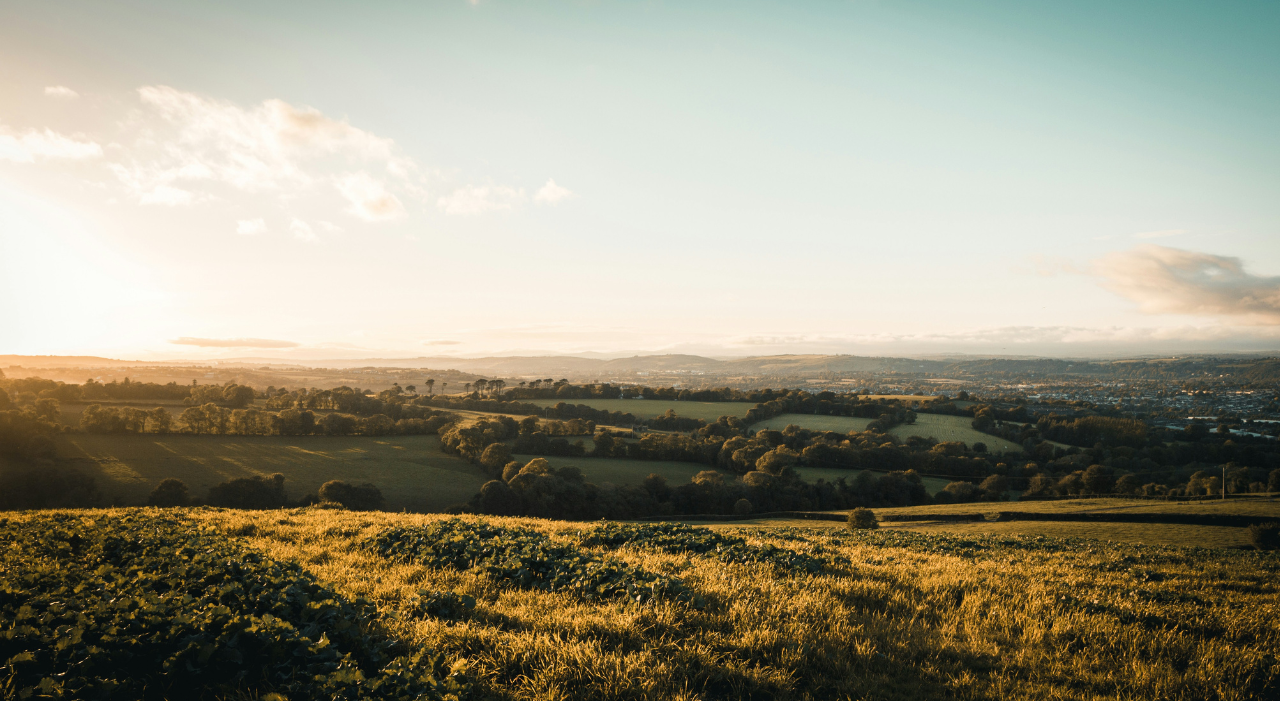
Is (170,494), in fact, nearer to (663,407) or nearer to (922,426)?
(663,407)

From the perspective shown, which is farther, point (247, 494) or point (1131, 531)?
point (247, 494)

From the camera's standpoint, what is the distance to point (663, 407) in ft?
384

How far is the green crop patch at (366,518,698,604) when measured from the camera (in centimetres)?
833

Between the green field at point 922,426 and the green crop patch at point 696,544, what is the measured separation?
88.4 metres

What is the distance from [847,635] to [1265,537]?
45.3 m

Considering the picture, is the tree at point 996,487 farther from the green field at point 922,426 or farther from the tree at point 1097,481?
the green field at point 922,426

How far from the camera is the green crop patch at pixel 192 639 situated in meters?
4.66

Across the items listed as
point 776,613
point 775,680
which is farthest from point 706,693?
point 776,613

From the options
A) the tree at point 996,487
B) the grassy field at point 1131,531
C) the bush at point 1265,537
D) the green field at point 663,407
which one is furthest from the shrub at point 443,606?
the green field at point 663,407

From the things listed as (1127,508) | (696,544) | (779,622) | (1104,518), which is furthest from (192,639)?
(1127,508)

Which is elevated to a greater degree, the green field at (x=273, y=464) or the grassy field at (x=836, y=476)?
the green field at (x=273, y=464)

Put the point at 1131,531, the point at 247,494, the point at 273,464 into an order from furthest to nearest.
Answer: the point at 273,464
the point at 247,494
the point at 1131,531

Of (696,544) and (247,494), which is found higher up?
(696,544)

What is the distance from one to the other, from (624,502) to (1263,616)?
2017 inches
